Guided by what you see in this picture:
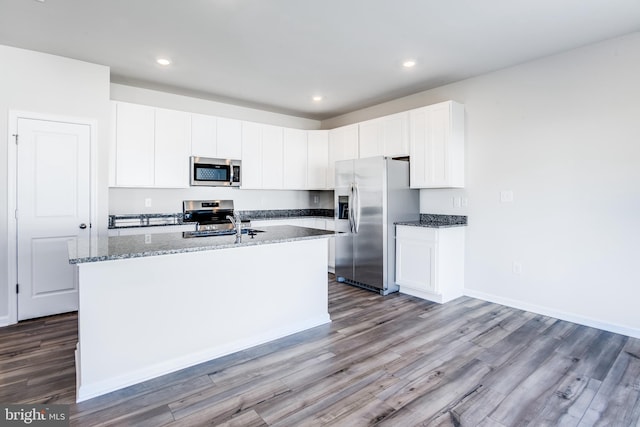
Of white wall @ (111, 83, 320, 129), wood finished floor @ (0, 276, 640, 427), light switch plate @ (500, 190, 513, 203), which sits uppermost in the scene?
white wall @ (111, 83, 320, 129)

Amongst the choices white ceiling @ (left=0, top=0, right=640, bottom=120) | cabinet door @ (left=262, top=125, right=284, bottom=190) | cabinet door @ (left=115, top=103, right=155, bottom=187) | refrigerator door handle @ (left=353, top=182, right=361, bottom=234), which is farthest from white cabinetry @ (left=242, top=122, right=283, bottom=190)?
refrigerator door handle @ (left=353, top=182, right=361, bottom=234)

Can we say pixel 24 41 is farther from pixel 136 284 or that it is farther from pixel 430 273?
pixel 430 273

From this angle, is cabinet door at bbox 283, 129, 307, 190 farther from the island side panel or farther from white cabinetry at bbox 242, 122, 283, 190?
the island side panel

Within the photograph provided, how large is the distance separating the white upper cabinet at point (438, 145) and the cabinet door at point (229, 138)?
2.42 meters

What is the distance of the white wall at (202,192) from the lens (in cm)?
432

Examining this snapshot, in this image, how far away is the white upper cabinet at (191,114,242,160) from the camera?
4527mm

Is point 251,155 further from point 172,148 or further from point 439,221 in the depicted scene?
→ point 439,221

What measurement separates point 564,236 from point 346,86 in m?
2.99

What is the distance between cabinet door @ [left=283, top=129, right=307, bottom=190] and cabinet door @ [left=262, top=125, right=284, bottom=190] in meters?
0.09

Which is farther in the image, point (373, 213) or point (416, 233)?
point (373, 213)

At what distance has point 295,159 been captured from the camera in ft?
18.0


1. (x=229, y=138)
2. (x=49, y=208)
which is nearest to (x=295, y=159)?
(x=229, y=138)

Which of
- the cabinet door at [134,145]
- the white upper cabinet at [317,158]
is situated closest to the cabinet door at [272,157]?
the white upper cabinet at [317,158]

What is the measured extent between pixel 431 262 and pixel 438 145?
140 cm
